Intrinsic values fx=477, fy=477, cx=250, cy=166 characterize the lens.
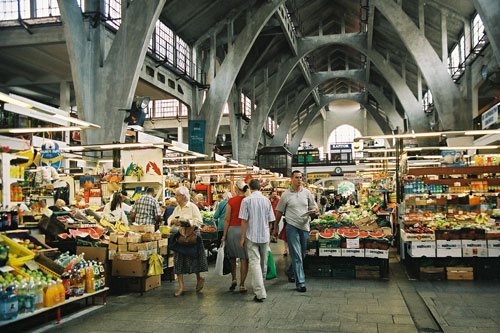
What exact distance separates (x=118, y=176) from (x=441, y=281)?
650 centimetres

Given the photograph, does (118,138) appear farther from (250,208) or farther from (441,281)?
(441,281)

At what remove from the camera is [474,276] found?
7.34 meters

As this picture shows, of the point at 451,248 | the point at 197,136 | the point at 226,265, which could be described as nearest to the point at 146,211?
the point at 226,265

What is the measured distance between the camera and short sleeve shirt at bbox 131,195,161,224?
7871mm

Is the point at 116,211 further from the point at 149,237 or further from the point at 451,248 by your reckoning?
the point at 451,248

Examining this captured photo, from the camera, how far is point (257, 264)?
605cm

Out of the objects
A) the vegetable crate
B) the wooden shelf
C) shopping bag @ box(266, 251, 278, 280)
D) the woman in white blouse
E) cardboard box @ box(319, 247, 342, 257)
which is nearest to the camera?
shopping bag @ box(266, 251, 278, 280)

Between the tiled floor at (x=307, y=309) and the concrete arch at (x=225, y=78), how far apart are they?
1217cm

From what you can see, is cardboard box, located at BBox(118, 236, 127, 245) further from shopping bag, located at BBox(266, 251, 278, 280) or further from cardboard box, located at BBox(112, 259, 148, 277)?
shopping bag, located at BBox(266, 251, 278, 280)

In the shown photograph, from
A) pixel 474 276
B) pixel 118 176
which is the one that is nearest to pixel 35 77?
pixel 118 176

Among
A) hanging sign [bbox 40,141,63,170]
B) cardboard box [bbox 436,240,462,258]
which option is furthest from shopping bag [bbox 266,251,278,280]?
hanging sign [bbox 40,141,63,170]

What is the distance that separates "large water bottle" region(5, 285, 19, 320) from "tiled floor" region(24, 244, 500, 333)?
57cm

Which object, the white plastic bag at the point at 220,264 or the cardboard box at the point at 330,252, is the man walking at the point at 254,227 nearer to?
the white plastic bag at the point at 220,264

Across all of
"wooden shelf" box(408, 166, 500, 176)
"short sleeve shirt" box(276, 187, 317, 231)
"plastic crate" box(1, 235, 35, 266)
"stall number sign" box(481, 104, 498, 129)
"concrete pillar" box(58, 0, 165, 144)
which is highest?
"concrete pillar" box(58, 0, 165, 144)
